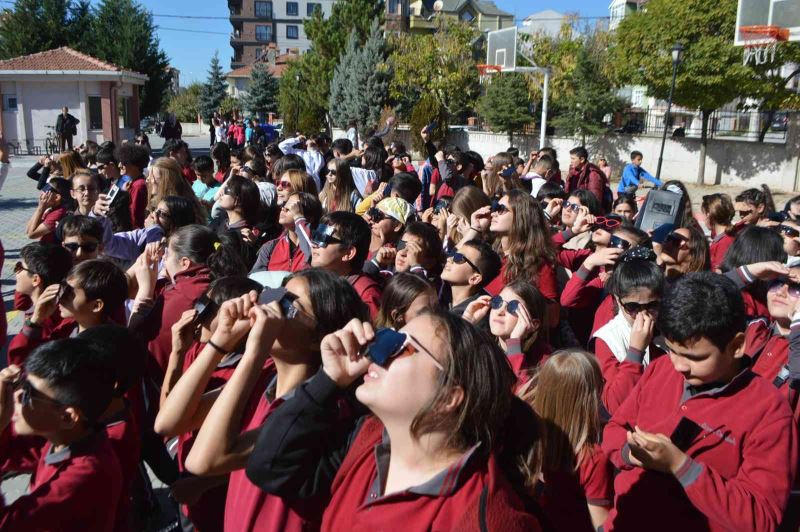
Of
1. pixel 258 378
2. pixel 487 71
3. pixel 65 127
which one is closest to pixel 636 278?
pixel 258 378

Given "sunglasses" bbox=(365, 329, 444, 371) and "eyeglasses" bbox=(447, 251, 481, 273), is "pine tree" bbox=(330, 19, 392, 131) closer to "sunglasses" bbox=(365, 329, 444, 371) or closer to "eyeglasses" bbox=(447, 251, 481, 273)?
"eyeglasses" bbox=(447, 251, 481, 273)

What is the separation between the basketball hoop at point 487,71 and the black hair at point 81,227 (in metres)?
22.9

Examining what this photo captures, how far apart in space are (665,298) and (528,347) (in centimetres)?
95

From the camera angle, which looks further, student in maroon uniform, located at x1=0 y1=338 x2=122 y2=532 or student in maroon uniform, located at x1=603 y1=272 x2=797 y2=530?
student in maroon uniform, located at x1=0 y1=338 x2=122 y2=532

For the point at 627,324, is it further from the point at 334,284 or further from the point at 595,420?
the point at 334,284

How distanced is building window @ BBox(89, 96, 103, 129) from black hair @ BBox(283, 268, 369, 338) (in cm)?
3075

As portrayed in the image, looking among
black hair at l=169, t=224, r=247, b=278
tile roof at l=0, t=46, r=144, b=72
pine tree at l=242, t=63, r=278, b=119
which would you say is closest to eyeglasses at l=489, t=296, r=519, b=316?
black hair at l=169, t=224, r=247, b=278

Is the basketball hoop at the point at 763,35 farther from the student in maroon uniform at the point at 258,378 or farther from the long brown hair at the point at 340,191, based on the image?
the student in maroon uniform at the point at 258,378

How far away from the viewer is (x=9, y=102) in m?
28.9

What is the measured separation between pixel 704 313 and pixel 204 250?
2778 millimetres

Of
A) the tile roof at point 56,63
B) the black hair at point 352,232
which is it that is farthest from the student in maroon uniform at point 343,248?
the tile roof at point 56,63

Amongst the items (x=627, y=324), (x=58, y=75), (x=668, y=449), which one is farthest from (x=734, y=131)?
(x=58, y=75)

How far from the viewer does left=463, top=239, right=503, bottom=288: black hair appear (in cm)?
420

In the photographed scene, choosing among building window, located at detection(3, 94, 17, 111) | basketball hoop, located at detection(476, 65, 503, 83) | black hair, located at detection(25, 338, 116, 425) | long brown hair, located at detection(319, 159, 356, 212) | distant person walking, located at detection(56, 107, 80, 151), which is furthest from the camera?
building window, located at detection(3, 94, 17, 111)
